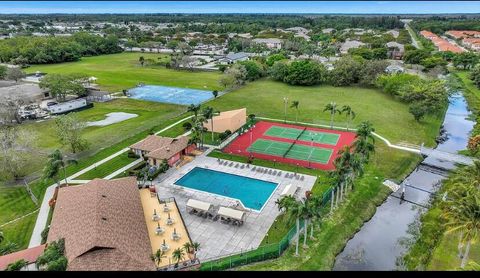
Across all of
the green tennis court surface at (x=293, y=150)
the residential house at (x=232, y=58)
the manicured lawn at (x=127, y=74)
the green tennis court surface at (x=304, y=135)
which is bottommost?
the green tennis court surface at (x=293, y=150)

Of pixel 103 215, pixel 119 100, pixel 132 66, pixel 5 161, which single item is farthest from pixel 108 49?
pixel 103 215

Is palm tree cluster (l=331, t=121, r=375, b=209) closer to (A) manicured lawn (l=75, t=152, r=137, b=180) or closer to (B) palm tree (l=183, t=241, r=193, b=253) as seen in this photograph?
(B) palm tree (l=183, t=241, r=193, b=253)

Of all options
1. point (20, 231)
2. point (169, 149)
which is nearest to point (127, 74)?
point (169, 149)

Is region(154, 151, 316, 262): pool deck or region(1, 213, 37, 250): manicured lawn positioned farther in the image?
region(1, 213, 37, 250): manicured lawn

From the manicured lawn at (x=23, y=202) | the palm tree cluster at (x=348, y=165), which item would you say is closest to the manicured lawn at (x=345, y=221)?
the palm tree cluster at (x=348, y=165)

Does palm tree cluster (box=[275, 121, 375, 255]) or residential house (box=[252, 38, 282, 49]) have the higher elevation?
residential house (box=[252, 38, 282, 49])

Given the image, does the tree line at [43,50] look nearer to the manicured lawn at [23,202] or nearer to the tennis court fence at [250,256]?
the manicured lawn at [23,202]

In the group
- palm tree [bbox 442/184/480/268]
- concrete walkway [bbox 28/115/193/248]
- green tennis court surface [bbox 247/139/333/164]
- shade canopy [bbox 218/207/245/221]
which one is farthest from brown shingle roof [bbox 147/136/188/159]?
palm tree [bbox 442/184/480/268]

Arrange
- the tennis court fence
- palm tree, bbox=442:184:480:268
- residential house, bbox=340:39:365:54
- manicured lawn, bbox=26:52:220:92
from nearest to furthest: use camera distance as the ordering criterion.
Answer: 1. palm tree, bbox=442:184:480:268
2. the tennis court fence
3. manicured lawn, bbox=26:52:220:92
4. residential house, bbox=340:39:365:54
